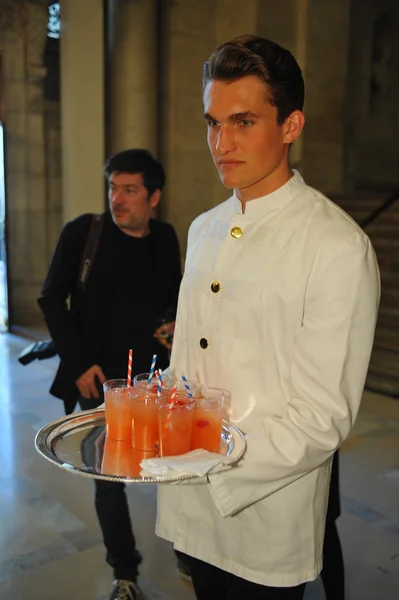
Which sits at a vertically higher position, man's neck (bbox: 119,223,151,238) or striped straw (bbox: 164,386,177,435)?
man's neck (bbox: 119,223,151,238)

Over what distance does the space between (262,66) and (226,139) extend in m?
0.18

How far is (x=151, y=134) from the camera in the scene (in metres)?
7.30

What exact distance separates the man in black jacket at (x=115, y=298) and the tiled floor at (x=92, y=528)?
0.26 metres

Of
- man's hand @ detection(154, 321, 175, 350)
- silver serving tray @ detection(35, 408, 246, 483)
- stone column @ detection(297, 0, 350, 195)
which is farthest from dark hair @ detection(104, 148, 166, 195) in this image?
stone column @ detection(297, 0, 350, 195)

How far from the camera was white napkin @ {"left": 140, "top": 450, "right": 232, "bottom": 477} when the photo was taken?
125 centimetres

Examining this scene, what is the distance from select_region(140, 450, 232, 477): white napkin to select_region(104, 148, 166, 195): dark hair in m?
1.60

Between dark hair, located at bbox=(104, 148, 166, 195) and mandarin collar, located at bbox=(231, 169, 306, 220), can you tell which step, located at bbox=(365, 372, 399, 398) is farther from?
mandarin collar, located at bbox=(231, 169, 306, 220)

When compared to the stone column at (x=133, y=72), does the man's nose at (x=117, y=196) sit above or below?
below

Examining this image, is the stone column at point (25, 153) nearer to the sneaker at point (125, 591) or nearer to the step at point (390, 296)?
the step at point (390, 296)

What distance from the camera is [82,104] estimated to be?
694 centimetres

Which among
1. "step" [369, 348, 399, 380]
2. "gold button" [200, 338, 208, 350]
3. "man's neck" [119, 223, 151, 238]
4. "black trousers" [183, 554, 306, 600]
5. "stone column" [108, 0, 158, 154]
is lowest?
"step" [369, 348, 399, 380]

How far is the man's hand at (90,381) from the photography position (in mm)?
2561

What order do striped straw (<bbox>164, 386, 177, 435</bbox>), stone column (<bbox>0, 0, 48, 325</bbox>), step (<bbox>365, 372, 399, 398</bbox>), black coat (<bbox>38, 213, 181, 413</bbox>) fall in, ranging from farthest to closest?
stone column (<bbox>0, 0, 48, 325</bbox>)
step (<bbox>365, 372, 399, 398</bbox>)
black coat (<bbox>38, 213, 181, 413</bbox>)
striped straw (<bbox>164, 386, 177, 435</bbox>)

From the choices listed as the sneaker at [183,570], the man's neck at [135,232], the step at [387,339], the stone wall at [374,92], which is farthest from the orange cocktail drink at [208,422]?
the stone wall at [374,92]
